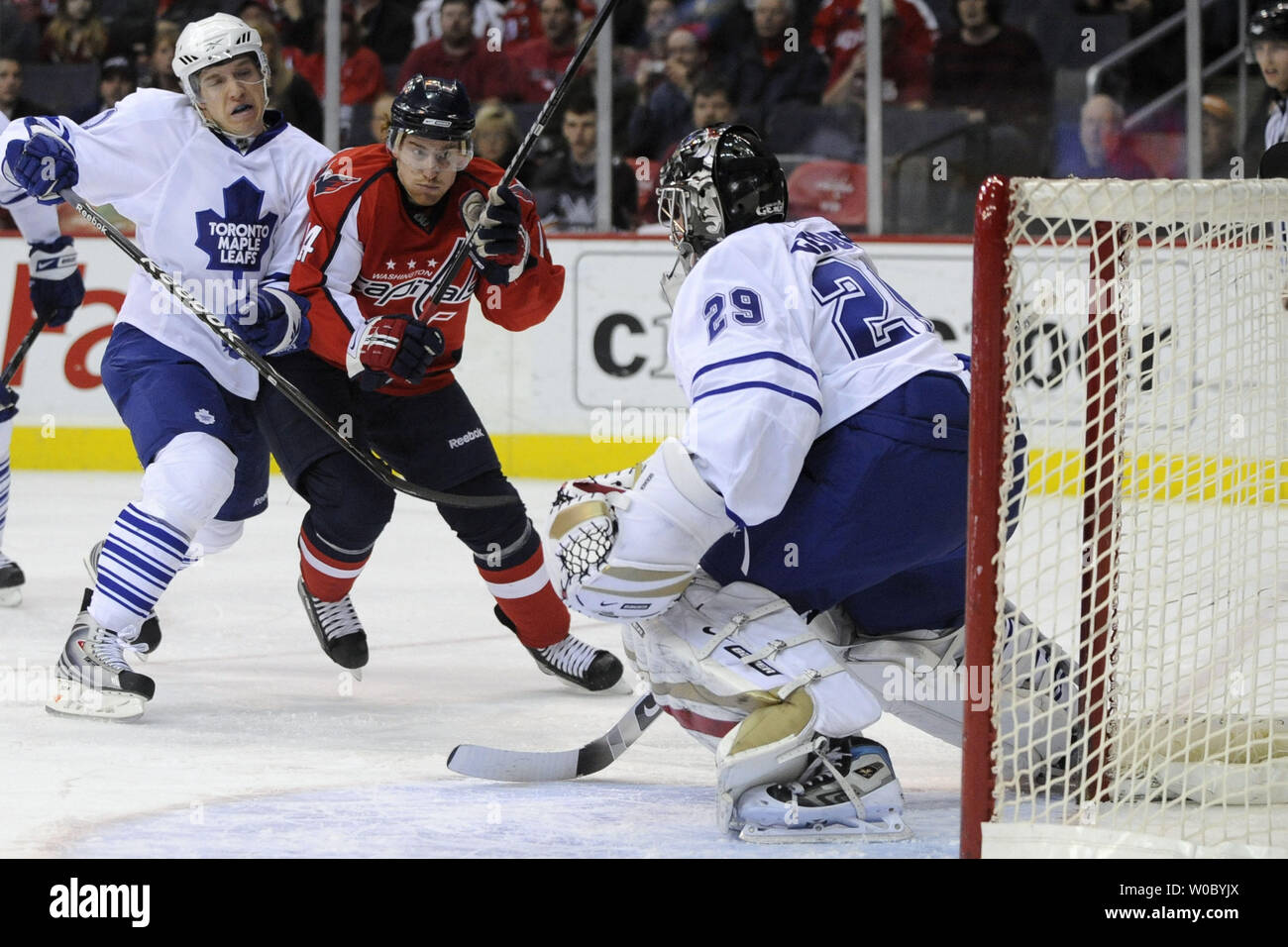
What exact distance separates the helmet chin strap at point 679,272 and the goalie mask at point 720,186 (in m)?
0.01

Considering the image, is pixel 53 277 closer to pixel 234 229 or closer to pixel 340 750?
pixel 234 229

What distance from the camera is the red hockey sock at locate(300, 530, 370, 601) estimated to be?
10.4ft

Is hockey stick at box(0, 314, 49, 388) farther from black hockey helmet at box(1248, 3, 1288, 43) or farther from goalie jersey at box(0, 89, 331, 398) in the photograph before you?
black hockey helmet at box(1248, 3, 1288, 43)

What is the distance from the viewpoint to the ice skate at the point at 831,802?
83.0 inches

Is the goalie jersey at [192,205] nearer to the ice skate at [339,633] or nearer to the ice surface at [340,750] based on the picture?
the ice skate at [339,633]

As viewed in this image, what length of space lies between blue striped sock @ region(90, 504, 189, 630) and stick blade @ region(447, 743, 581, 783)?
655mm

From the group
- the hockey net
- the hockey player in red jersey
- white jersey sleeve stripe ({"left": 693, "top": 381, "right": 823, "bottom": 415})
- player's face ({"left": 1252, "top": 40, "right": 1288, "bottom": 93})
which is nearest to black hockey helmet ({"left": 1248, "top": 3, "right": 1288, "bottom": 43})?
player's face ({"left": 1252, "top": 40, "right": 1288, "bottom": 93})

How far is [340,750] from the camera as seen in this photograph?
2656mm

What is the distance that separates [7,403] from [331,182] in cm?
127

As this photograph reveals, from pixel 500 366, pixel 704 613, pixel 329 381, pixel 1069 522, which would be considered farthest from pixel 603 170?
pixel 704 613

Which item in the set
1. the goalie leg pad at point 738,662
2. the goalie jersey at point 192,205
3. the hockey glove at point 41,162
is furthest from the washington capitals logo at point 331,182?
the goalie leg pad at point 738,662

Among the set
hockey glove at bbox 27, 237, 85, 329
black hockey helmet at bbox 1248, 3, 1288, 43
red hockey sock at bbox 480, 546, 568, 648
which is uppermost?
black hockey helmet at bbox 1248, 3, 1288, 43
